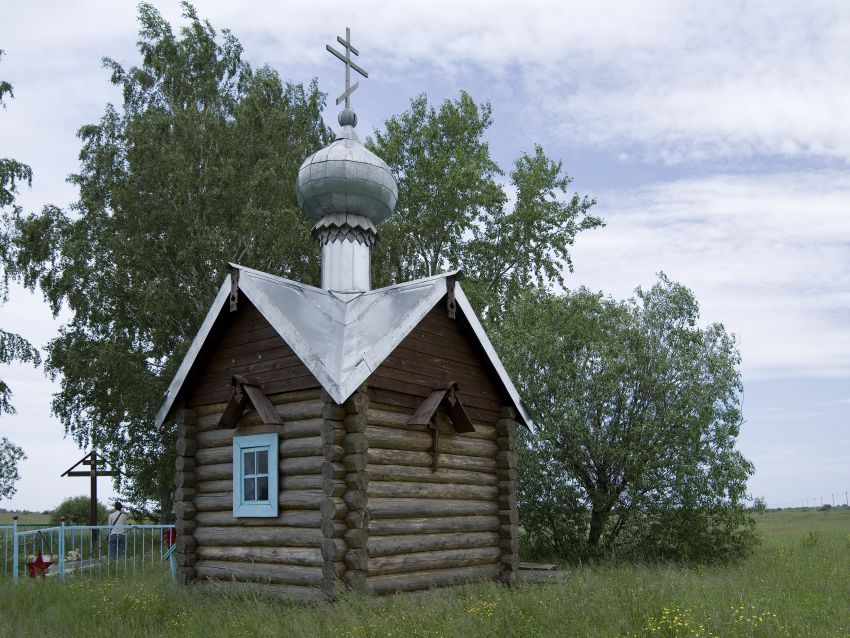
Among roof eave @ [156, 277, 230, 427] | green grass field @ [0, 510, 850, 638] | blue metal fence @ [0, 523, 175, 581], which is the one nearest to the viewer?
green grass field @ [0, 510, 850, 638]

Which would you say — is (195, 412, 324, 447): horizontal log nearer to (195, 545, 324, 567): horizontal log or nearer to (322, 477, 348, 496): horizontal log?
(322, 477, 348, 496): horizontal log

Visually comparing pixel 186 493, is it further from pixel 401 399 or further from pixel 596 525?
pixel 596 525

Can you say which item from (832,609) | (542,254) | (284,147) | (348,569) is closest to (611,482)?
(832,609)

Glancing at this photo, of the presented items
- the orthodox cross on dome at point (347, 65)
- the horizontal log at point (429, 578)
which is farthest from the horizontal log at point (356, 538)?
the orthodox cross on dome at point (347, 65)

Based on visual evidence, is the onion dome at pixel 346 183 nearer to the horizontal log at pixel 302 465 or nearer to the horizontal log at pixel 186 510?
the horizontal log at pixel 302 465

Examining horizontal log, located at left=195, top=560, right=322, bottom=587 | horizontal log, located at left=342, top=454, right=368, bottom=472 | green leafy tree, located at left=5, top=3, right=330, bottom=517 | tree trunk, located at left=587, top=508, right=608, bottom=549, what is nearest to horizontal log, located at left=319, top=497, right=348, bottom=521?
horizontal log, located at left=342, top=454, right=368, bottom=472

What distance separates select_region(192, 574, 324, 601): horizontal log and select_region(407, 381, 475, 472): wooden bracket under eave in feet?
8.64

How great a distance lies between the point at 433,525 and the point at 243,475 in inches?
114

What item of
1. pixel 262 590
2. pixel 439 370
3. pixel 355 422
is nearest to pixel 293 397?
pixel 355 422

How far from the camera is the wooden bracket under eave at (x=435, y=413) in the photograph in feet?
39.2

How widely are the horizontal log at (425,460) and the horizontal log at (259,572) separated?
64.3 inches

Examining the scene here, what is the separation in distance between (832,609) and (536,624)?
4183 mm

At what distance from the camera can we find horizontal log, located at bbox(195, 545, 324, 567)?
11.0 metres

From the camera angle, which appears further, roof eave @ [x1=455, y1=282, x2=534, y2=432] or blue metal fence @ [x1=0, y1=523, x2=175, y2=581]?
blue metal fence @ [x1=0, y1=523, x2=175, y2=581]
